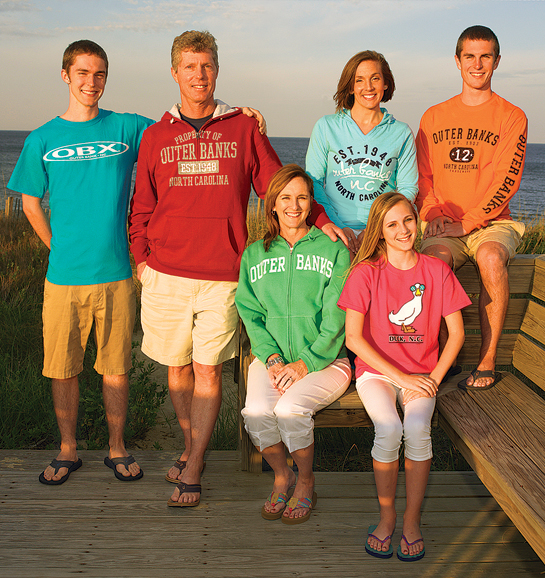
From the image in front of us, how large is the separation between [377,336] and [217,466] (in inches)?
53.4

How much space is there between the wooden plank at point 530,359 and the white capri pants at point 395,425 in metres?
0.93

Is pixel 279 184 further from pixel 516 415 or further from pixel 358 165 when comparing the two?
pixel 516 415

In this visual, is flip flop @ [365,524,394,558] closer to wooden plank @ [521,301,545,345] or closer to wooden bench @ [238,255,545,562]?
wooden bench @ [238,255,545,562]

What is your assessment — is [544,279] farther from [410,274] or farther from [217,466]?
[217,466]

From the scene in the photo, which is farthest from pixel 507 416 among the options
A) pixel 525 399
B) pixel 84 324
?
pixel 84 324

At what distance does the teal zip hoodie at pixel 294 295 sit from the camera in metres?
3.09

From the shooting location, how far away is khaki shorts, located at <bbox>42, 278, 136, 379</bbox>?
3281 millimetres

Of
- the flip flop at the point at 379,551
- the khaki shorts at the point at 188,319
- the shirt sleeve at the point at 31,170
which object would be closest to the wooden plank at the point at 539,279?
the flip flop at the point at 379,551

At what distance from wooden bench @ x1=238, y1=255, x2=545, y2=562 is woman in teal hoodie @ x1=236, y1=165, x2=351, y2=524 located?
220mm

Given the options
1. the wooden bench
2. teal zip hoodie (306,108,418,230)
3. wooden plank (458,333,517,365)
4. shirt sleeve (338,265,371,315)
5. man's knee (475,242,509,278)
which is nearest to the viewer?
the wooden bench

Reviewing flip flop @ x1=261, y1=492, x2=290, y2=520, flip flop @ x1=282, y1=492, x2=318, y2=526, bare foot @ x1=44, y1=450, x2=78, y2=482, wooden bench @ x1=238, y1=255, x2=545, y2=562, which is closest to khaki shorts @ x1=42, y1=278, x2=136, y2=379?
bare foot @ x1=44, y1=450, x2=78, y2=482

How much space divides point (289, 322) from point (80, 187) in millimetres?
1453

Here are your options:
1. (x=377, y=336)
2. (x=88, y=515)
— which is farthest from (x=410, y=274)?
(x=88, y=515)

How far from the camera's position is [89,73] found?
321cm
